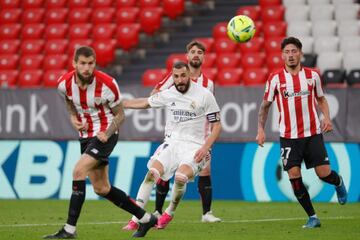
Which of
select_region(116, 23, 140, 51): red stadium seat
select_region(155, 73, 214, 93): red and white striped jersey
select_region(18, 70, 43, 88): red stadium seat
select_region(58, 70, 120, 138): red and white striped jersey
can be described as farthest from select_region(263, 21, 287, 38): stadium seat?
select_region(58, 70, 120, 138): red and white striped jersey

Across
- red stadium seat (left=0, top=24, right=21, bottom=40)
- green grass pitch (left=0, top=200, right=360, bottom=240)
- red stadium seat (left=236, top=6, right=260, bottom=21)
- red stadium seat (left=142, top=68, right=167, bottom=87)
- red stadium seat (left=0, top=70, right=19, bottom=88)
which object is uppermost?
red stadium seat (left=236, top=6, right=260, bottom=21)

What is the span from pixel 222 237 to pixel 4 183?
8.81 metres

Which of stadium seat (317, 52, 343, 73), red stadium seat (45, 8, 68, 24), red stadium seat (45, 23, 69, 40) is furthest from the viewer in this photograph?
red stadium seat (45, 8, 68, 24)

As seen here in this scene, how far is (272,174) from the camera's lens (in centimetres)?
1673

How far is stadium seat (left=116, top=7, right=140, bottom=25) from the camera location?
74.7ft

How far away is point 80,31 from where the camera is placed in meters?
22.8

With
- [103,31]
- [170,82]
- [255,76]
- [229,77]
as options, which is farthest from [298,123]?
[103,31]

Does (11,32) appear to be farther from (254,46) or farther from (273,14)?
(273,14)

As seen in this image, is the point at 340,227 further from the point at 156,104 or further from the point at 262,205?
the point at 262,205

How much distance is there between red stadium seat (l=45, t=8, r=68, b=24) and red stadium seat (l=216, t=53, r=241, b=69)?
471 cm

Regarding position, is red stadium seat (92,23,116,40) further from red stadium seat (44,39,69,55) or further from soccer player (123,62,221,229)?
soccer player (123,62,221,229)

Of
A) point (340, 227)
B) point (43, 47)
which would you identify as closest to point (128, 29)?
point (43, 47)

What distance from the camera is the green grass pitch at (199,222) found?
34.5ft

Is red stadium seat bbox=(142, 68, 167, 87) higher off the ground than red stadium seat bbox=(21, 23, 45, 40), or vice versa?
red stadium seat bbox=(21, 23, 45, 40)
